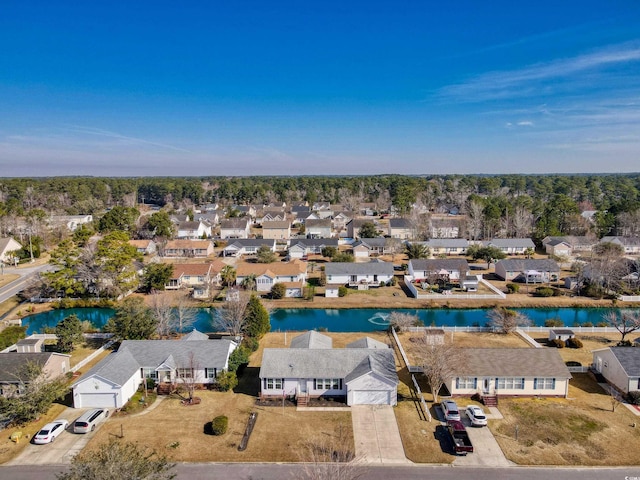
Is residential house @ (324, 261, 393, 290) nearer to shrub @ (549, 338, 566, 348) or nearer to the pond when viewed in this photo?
the pond

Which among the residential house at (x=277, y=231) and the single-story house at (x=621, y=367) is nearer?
the single-story house at (x=621, y=367)

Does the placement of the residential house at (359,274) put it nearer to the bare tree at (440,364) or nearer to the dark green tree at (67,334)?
the bare tree at (440,364)

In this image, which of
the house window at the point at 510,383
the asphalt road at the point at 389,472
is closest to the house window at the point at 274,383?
the asphalt road at the point at 389,472

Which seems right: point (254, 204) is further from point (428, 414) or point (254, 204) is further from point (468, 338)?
point (428, 414)

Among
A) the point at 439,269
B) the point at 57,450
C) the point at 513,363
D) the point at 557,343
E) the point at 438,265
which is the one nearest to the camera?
the point at 57,450

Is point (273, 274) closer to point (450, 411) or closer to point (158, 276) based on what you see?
point (158, 276)

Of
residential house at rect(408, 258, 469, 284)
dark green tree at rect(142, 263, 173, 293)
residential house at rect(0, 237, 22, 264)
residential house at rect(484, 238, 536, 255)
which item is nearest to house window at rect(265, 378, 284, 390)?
dark green tree at rect(142, 263, 173, 293)

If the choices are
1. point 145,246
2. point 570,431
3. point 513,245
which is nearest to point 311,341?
point 570,431
